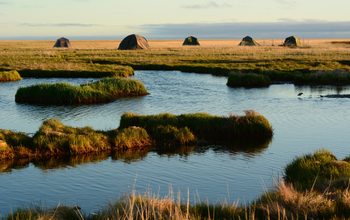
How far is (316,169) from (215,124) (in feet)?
21.6

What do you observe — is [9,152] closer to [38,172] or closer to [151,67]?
[38,172]

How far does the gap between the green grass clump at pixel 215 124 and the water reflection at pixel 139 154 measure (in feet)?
1.83

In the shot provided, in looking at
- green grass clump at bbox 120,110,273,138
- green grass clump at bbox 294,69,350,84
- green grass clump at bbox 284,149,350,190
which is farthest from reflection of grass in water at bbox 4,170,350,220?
green grass clump at bbox 294,69,350,84

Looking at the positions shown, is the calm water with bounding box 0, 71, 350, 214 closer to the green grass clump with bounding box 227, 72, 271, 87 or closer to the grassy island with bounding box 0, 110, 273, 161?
the grassy island with bounding box 0, 110, 273, 161

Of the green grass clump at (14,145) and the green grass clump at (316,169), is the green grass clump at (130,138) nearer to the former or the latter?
the green grass clump at (14,145)

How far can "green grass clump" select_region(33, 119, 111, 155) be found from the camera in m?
13.1

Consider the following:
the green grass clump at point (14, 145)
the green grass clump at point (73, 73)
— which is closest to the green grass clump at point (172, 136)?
the green grass clump at point (14, 145)

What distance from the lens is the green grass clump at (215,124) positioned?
15.9 meters

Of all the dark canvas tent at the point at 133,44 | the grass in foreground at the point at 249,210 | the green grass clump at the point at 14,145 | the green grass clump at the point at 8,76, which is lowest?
the green grass clump at the point at 14,145

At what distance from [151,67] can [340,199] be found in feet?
141

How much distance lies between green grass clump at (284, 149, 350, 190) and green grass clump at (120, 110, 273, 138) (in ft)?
16.1

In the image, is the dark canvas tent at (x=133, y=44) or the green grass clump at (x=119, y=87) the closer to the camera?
the green grass clump at (x=119, y=87)

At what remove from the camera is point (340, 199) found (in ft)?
23.6

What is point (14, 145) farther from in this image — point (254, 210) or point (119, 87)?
point (119, 87)
